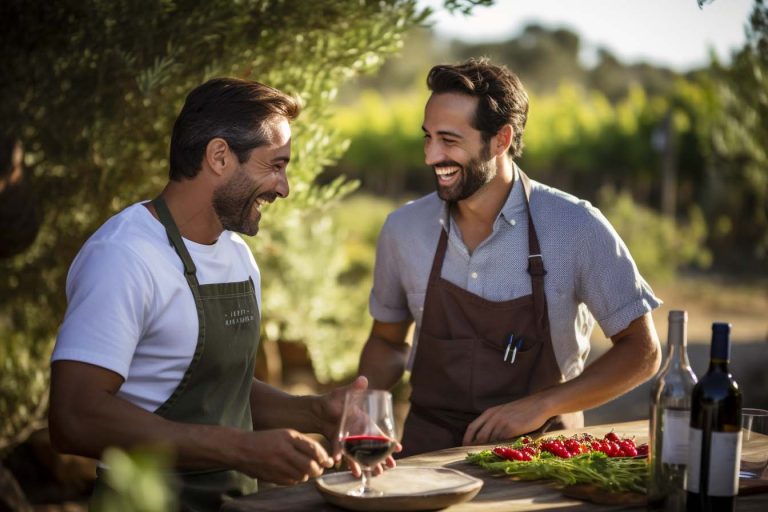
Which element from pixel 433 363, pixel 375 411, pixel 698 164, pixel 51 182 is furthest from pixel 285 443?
pixel 698 164

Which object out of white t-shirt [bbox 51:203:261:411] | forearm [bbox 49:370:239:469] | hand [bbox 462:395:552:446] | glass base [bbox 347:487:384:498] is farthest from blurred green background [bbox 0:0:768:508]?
Result: glass base [bbox 347:487:384:498]

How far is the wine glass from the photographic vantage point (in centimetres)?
237

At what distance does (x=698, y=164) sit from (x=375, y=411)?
22.9 m

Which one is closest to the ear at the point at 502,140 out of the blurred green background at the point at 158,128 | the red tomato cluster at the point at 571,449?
the blurred green background at the point at 158,128

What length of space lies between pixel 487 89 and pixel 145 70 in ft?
4.88

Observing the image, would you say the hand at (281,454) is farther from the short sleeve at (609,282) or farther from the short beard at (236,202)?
the short sleeve at (609,282)

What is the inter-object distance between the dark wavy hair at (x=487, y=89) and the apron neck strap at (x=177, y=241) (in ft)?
4.22

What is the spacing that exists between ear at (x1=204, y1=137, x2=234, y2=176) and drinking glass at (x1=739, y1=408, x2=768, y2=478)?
65.0 inches

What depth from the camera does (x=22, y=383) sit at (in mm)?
5488

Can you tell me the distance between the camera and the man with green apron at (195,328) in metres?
2.59

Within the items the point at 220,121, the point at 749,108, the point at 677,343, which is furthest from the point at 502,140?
the point at 749,108

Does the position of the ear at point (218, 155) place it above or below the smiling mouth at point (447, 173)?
below

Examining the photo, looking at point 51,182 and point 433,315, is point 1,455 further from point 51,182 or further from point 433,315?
point 433,315

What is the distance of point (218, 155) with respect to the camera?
3047 mm
